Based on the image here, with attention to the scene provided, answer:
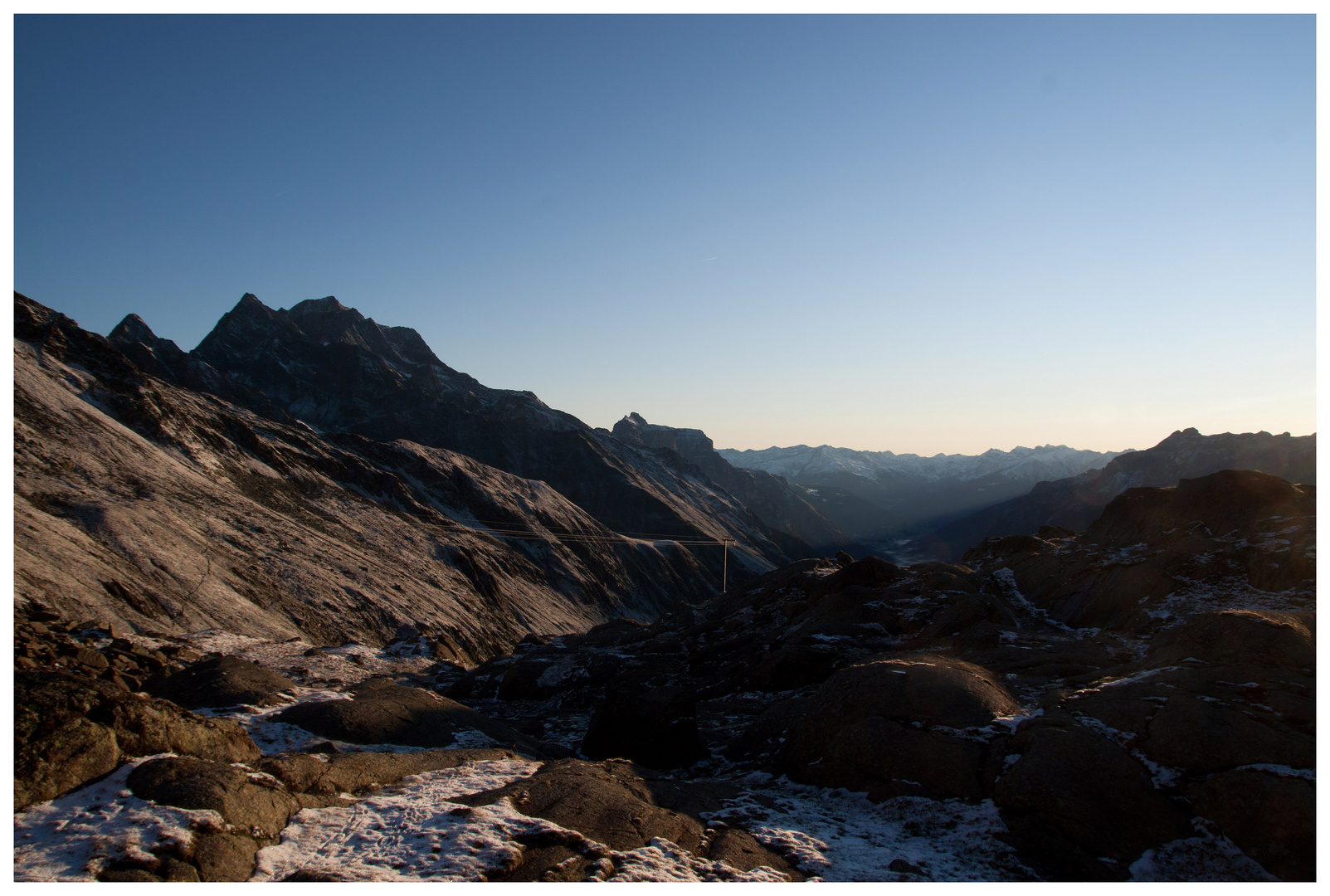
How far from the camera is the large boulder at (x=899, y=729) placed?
1294cm

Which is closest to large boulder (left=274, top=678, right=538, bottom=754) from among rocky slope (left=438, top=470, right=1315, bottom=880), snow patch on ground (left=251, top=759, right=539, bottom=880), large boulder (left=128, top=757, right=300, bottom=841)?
rocky slope (left=438, top=470, right=1315, bottom=880)

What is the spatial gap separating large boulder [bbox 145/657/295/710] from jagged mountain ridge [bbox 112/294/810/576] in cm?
10378

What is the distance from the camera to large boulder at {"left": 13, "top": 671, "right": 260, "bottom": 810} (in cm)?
855

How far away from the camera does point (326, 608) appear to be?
44.0 meters

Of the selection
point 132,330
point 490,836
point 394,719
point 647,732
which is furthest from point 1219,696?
point 132,330

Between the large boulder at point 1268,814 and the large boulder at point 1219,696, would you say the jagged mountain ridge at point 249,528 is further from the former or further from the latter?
the large boulder at point 1268,814

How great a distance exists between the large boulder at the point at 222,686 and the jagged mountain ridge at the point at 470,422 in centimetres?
10378

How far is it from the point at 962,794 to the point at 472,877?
9120mm

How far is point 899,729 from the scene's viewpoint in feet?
46.8

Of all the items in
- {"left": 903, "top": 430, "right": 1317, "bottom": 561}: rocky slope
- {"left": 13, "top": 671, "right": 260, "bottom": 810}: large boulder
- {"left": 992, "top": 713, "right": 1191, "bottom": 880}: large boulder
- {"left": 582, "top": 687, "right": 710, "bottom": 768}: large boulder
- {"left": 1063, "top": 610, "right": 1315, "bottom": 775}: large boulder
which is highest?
{"left": 903, "top": 430, "right": 1317, "bottom": 561}: rocky slope

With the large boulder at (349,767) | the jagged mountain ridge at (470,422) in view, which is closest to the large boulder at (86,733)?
the large boulder at (349,767)

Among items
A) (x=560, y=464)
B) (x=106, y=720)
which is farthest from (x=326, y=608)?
(x=560, y=464)

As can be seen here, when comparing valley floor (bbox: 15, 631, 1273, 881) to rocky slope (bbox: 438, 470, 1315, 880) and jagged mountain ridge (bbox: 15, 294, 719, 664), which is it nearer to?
rocky slope (bbox: 438, 470, 1315, 880)

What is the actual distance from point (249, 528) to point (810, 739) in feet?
154
